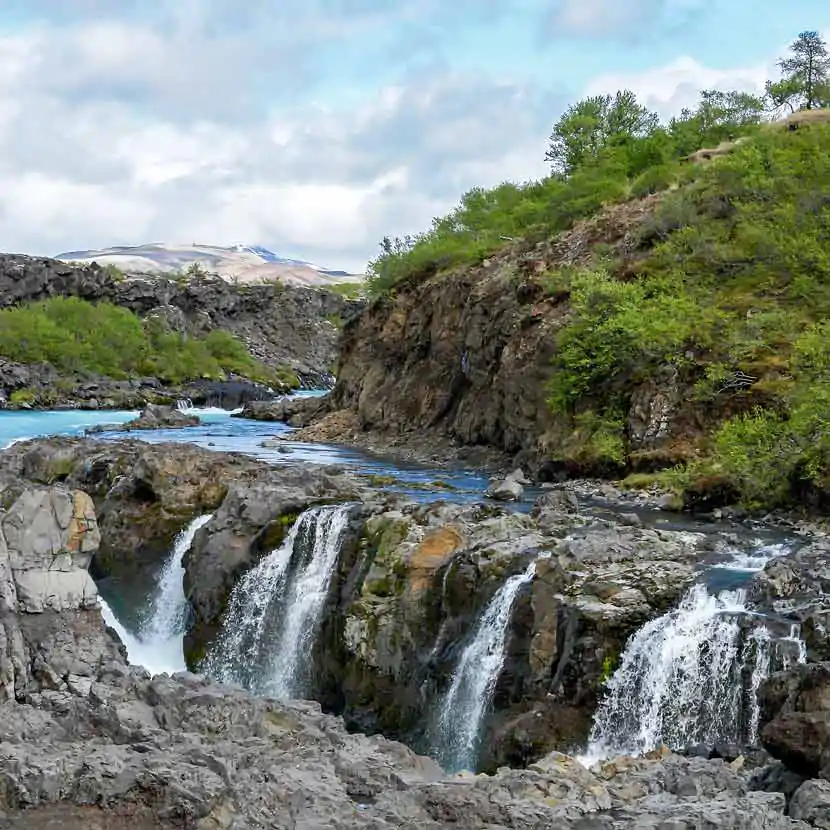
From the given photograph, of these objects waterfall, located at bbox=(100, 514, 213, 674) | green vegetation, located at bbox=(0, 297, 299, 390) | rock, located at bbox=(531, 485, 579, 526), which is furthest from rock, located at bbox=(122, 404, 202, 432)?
rock, located at bbox=(531, 485, 579, 526)

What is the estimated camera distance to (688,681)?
15133 mm

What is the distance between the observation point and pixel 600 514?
23953 millimetres

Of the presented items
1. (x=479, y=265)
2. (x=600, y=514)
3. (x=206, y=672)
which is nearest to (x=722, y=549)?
(x=600, y=514)

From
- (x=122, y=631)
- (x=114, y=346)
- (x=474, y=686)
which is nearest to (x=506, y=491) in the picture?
(x=474, y=686)

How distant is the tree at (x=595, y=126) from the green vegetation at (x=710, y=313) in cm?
864

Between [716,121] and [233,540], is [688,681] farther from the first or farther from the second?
[716,121]

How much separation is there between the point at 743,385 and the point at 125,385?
210 feet

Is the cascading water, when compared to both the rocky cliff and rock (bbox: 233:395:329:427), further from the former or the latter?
the rocky cliff

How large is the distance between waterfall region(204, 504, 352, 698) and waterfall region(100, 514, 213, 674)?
1632 millimetres

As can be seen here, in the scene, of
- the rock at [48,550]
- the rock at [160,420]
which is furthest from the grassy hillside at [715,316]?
the rock at [160,420]

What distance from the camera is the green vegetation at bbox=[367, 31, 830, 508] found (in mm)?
24891

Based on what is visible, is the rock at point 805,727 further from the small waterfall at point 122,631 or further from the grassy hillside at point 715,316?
the small waterfall at point 122,631

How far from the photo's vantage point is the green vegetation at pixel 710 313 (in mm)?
24891

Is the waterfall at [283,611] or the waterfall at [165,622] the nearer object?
the waterfall at [283,611]
